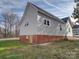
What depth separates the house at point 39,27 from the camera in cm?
2383

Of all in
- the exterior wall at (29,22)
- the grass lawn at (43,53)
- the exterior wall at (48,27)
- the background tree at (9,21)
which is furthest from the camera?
the background tree at (9,21)

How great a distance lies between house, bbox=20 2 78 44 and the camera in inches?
938

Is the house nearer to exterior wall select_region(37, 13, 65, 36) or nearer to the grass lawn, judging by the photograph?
exterior wall select_region(37, 13, 65, 36)

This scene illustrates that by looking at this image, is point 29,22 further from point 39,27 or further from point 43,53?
point 43,53

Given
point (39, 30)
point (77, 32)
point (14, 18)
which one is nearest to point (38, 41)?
point (39, 30)

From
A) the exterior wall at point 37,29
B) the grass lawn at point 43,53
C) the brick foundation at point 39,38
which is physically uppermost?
the exterior wall at point 37,29

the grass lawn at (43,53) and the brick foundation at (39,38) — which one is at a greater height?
the brick foundation at (39,38)

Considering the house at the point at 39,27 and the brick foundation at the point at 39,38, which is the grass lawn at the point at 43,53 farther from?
the house at the point at 39,27

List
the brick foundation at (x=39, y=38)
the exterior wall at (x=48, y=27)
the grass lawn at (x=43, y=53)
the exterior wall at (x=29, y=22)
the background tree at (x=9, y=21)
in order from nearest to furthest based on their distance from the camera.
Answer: the grass lawn at (x=43, y=53)
the brick foundation at (x=39, y=38)
the exterior wall at (x=48, y=27)
the exterior wall at (x=29, y=22)
the background tree at (x=9, y=21)

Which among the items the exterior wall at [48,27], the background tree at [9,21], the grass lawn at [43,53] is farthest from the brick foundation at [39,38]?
the background tree at [9,21]

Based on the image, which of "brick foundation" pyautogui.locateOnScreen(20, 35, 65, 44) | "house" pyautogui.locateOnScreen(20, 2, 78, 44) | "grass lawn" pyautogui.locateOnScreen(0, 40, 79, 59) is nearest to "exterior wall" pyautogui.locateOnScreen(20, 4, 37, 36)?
"house" pyautogui.locateOnScreen(20, 2, 78, 44)

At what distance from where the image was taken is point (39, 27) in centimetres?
2380

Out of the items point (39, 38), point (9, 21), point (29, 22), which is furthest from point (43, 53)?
point (9, 21)

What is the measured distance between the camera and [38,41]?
23.8 meters
